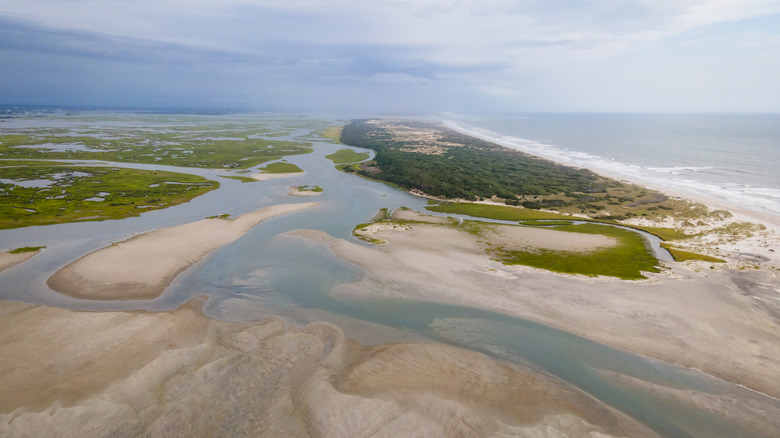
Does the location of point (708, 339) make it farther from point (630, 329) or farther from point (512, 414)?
point (512, 414)

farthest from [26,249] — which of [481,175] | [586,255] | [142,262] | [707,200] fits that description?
[707,200]

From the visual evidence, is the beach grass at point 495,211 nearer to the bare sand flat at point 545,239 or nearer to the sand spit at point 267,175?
the bare sand flat at point 545,239

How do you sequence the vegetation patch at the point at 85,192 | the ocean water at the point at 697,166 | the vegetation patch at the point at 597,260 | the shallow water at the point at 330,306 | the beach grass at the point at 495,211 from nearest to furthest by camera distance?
1. the shallow water at the point at 330,306
2. the vegetation patch at the point at 597,260
3. the vegetation patch at the point at 85,192
4. the beach grass at the point at 495,211
5. the ocean water at the point at 697,166

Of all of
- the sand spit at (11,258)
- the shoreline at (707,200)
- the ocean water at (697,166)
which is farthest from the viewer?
the ocean water at (697,166)

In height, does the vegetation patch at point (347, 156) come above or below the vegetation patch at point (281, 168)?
above

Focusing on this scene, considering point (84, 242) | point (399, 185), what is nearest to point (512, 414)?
point (84, 242)

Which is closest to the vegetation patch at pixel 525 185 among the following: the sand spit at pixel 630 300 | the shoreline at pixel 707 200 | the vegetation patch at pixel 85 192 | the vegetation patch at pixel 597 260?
the shoreline at pixel 707 200
